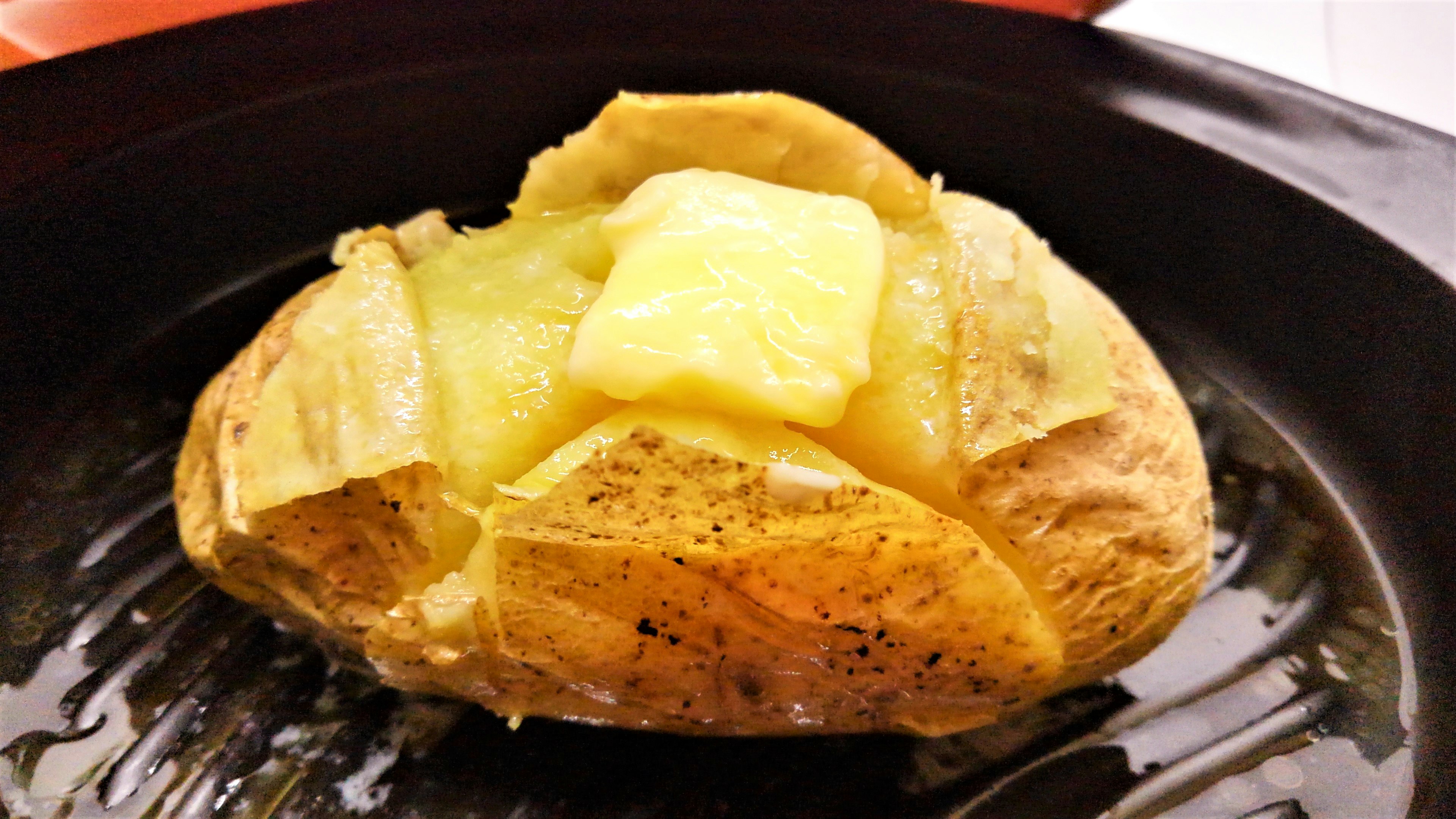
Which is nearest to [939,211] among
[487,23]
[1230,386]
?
[1230,386]

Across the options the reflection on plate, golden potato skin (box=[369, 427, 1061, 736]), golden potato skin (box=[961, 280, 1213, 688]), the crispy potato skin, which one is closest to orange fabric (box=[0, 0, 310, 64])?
the reflection on plate

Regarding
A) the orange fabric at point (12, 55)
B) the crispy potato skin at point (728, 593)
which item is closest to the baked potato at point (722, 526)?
the crispy potato skin at point (728, 593)

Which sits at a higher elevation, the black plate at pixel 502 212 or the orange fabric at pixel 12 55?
the orange fabric at pixel 12 55

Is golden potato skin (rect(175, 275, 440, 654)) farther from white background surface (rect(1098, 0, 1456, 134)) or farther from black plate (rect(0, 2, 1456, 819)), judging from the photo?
white background surface (rect(1098, 0, 1456, 134))

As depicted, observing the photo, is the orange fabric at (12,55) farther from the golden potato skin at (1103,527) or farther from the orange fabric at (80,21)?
the golden potato skin at (1103,527)

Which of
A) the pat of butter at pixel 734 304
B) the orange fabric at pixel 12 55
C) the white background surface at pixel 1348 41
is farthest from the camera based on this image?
the white background surface at pixel 1348 41

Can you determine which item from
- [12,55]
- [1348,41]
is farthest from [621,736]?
[1348,41]

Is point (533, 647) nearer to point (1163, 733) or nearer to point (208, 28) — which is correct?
point (1163, 733)
